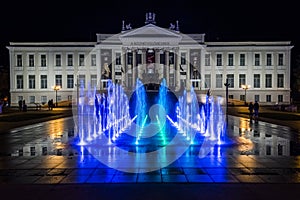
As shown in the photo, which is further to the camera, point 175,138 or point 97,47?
point 97,47

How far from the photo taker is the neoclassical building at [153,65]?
249 ft

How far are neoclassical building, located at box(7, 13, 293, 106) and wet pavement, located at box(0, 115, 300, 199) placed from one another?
204 ft

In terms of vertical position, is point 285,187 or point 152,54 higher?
point 152,54

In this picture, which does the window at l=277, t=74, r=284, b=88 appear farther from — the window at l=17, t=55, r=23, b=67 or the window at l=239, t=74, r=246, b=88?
the window at l=17, t=55, r=23, b=67

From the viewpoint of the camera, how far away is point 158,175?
9.50 m

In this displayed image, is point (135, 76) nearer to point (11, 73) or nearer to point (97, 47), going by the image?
point (97, 47)

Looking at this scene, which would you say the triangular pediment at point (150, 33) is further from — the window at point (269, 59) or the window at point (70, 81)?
the window at point (269, 59)

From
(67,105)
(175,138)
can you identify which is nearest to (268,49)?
Answer: (67,105)

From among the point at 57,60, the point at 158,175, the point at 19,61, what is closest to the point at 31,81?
the point at 19,61

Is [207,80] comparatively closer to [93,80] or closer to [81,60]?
[93,80]

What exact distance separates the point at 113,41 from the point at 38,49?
1458 cm

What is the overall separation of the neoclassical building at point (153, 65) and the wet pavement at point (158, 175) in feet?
204

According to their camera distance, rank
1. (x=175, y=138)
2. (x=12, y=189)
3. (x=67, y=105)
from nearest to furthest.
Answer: (x=12, y=189), (x=175, y=138), (x=67, y=105)

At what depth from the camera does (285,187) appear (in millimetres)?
8109
